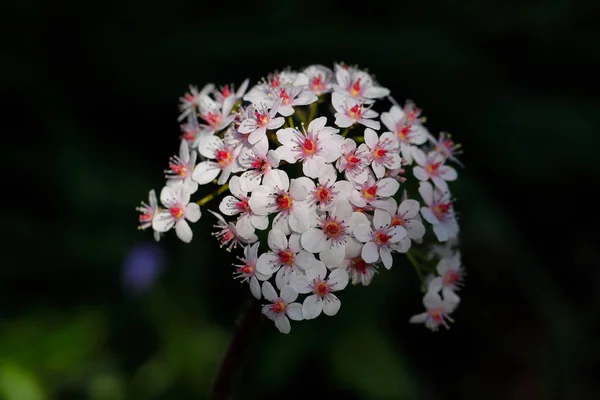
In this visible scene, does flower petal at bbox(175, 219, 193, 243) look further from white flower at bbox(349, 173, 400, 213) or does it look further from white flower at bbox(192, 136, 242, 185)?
white flower at bbox(349, 173, 400, 213)

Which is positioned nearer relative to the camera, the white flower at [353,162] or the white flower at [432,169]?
the white flower at [353,162]

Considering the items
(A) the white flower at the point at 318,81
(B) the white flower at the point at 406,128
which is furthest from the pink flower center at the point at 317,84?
(B) the white flower at the point at 406,128

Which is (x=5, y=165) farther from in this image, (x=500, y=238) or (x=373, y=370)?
(x=500, y=238)

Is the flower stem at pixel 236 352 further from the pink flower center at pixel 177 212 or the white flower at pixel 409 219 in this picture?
the white flower at pixel 409 219

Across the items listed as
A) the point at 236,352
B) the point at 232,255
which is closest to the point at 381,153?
the point at 236,352

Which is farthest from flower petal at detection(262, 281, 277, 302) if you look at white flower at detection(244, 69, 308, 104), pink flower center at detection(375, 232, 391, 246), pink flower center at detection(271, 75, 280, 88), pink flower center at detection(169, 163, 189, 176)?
pink flower center at detection(271, 75, 280, 88)

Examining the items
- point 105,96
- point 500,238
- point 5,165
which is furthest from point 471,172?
point 5,165
